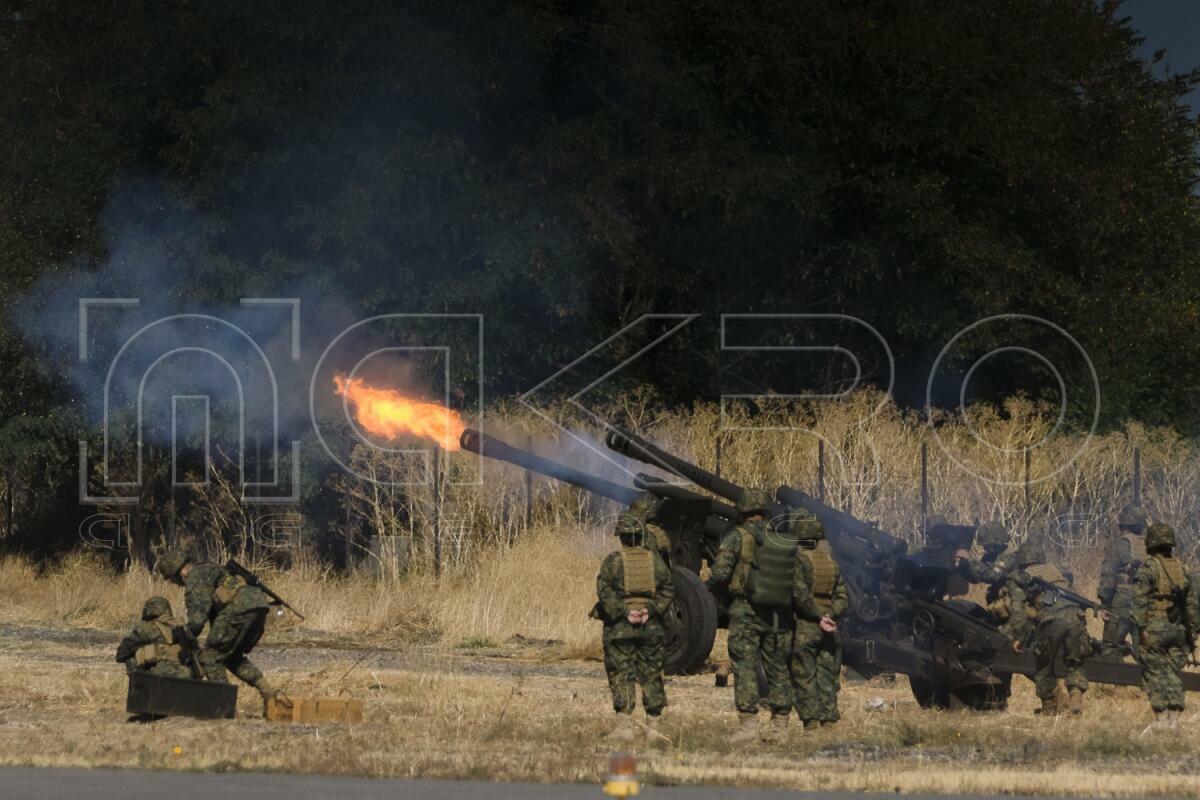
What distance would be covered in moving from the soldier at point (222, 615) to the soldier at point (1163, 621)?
7057 millimetres

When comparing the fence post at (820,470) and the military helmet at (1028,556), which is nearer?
the military helmet at (1028,556)

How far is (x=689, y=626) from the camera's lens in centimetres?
1723

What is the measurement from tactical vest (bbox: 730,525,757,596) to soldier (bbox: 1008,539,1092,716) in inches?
109

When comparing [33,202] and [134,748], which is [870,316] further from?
[134,748]

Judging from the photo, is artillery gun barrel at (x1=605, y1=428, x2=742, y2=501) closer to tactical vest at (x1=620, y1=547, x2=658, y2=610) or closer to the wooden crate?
tactical vest at (x1=620, y1=547, x2=658, y2=610)

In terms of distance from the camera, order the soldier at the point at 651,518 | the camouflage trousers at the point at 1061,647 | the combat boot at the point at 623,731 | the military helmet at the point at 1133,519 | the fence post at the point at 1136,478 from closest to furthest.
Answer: the combat boot at the point at 623,731
the soldier at the point at 651,518
the camouflage trousers at the point at 1061,647
the military helmet at the point at 1133,519
the fence post at the point at 1136,478

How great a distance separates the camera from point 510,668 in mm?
19406

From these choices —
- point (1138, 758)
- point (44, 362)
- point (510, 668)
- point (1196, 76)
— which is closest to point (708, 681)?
point (510, 668)

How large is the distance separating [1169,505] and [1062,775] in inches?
567

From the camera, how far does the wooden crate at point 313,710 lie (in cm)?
1509

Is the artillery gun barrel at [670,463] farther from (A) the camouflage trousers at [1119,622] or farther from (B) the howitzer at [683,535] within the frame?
(A) the camouflage trousers at [1119,622]

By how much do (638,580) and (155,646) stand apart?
389 cm

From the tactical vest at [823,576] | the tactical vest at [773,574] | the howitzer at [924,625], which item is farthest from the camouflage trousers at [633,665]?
the howitzer at [924,625]

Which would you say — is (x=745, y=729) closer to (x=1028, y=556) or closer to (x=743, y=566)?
(x=743, y=566)
